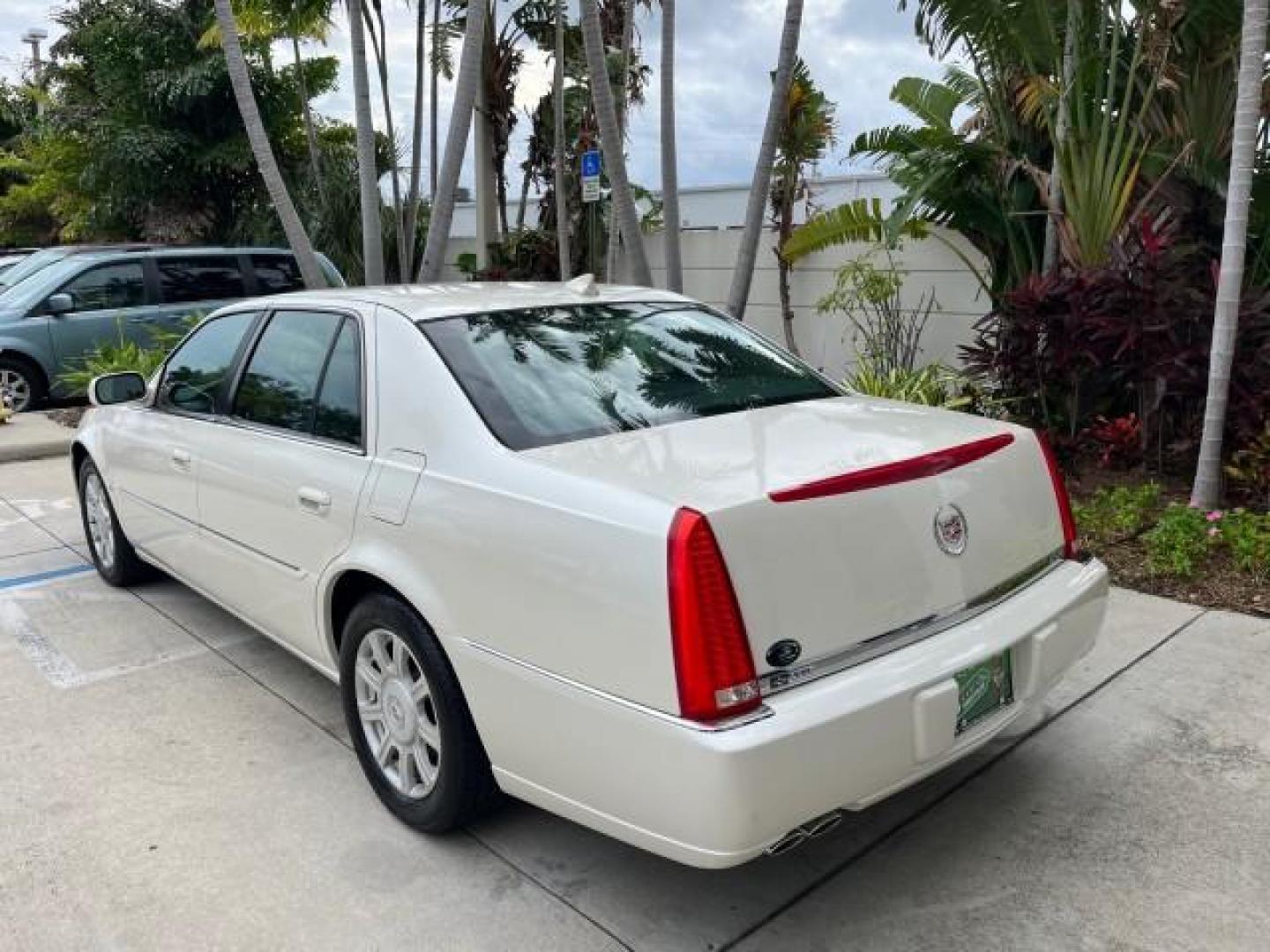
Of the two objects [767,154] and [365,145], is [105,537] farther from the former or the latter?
[767,154]

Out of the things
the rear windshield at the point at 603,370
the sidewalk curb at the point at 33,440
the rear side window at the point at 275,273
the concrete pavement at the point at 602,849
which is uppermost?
the rear side window at the point at 275,273

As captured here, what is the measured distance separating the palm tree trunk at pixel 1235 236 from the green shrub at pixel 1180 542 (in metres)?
0.32

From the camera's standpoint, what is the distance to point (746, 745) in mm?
2137

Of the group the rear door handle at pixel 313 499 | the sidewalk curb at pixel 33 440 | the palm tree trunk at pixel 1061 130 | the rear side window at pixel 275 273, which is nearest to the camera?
the rear door handle at pixel 313 499

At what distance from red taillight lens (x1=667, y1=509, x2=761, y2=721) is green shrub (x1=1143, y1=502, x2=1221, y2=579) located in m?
3.48

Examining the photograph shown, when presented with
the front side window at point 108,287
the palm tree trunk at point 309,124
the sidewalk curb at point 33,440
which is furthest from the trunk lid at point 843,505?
the palm tree trunk at point 309,124

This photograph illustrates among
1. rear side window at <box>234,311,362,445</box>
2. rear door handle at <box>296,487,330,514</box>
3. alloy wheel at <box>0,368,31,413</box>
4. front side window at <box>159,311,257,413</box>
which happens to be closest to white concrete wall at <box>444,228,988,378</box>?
front side window at <box>159,311,257,413</box>

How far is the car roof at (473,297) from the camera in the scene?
340cm

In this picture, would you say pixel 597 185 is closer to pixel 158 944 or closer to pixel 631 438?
pixel 631 438

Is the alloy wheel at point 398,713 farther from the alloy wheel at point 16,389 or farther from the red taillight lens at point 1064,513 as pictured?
the alloy wheel at point 16,389

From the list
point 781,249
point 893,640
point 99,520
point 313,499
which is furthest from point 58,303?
point 893,640

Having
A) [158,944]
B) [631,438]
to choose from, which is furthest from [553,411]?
[158,944]

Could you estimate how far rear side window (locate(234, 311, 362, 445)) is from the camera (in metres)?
3.36

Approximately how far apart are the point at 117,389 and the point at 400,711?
2.69 meters
